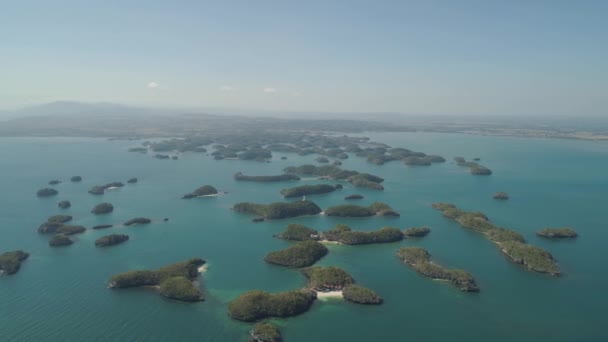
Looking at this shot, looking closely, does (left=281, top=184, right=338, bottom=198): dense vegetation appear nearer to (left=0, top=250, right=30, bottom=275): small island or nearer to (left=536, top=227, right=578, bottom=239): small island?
(left=536, top=227, right=578, bottom=239): small island

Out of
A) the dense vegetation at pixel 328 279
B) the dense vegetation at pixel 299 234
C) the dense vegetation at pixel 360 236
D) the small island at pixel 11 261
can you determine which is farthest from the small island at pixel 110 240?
the dense vegetation at pixel 328 279

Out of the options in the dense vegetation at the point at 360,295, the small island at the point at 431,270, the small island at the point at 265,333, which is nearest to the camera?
the small island at the point at 265,333

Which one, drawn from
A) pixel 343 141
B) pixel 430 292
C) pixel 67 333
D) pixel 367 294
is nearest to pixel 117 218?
pixel 67 333

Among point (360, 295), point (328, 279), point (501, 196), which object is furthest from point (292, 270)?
point (501, 196)

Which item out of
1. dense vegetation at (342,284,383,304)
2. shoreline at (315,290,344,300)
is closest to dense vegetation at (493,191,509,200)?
dense vegetation at (342,284,383,304)

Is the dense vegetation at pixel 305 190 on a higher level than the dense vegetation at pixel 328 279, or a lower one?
higher

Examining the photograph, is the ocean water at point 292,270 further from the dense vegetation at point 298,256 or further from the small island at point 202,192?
the small island at point 202,192

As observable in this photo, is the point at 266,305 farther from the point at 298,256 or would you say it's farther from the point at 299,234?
the point at 299,234
